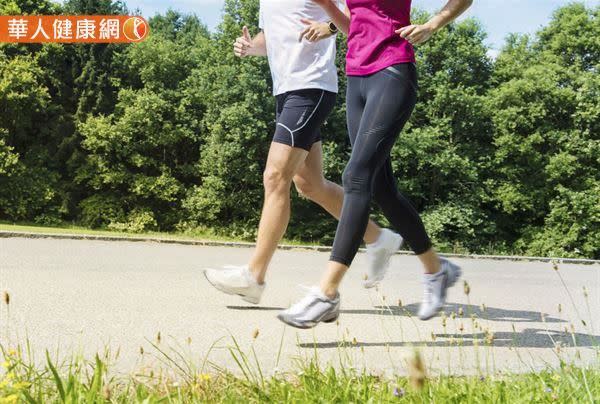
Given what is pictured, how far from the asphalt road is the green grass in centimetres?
12

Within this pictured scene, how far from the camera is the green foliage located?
3055 cm

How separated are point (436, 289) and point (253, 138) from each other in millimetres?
26423

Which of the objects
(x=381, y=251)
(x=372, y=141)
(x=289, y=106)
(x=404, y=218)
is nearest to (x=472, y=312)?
(x=381, y=251)

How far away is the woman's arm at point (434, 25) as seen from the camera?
3.42 meters

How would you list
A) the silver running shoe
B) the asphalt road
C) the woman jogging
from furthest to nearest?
the woman jogging < the silver running shoe < the asphalt road

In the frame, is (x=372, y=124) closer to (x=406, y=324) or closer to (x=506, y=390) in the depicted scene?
(x=406, y=324)

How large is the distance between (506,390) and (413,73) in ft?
6.21

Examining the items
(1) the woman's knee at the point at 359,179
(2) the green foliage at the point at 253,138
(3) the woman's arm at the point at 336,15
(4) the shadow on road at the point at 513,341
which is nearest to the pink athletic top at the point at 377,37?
(3) the woman's arm at the point at 336,15

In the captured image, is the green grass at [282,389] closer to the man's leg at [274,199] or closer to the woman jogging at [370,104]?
the woman jogging at [370,104]

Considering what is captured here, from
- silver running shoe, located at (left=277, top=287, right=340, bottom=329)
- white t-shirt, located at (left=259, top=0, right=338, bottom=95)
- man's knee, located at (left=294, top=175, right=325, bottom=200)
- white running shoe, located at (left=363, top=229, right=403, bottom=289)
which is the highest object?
white t-shirt, located at (left=259, top=0, right=338, bottom=95)

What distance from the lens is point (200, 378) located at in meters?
2.08

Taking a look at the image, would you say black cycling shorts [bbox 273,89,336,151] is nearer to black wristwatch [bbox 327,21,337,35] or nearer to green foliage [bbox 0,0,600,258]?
black wristwatch [bbox 327,21,337,35]

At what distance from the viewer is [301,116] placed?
390 cm

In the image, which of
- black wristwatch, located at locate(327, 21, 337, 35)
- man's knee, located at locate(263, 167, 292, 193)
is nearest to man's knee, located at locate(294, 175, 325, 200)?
man's knee, located at locate(263, 167, 292, 193)
